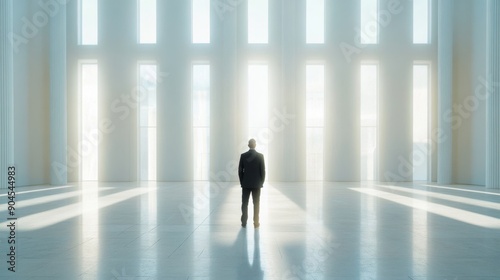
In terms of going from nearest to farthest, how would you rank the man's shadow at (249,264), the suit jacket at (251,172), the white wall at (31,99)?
1. the man's shadow at (249,264)
2. the suit jacket at (251,172)
3. the white wall at (31,99)

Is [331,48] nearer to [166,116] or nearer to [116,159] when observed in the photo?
[166,116]

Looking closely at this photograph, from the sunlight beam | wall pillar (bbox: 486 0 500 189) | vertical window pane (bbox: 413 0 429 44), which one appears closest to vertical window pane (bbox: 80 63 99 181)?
the sunlight beam

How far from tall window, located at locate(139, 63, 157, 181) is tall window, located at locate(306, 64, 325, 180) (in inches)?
351

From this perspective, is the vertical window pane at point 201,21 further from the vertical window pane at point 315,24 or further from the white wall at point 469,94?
the white wall at point 469,94

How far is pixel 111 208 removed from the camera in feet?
41.3

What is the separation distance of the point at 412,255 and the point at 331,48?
1916 cm

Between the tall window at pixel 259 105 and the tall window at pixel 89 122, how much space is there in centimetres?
886

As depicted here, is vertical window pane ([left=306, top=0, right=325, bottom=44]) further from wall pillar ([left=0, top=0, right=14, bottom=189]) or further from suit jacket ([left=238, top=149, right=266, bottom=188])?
suit jacket ([left=238, top=149, right=266, bottom=188])

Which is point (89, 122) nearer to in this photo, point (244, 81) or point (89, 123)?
point (89, 123)

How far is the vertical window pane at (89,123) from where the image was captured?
24297 mm

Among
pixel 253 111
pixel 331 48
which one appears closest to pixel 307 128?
pixel 253 111

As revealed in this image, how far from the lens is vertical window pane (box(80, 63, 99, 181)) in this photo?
957 inches

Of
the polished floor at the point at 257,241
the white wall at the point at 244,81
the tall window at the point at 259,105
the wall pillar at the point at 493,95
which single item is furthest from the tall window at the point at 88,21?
the wall pillar at the point at 493,95

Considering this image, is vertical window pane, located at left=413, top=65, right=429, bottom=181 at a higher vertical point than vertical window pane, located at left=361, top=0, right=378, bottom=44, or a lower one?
lower
